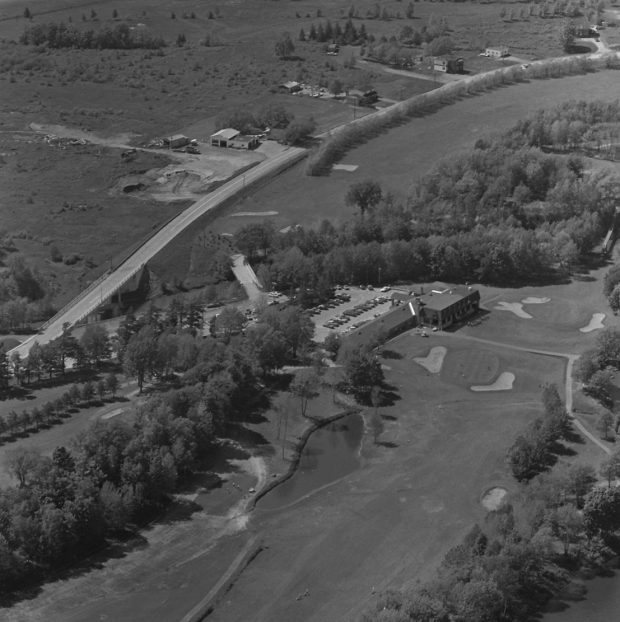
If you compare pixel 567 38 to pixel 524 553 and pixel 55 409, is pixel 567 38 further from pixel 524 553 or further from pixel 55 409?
pixel 524 553

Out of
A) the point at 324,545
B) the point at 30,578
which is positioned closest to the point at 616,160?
the point at 324,545

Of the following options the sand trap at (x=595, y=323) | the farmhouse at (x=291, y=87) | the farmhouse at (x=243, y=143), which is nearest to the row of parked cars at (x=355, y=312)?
the sand trap at (x=595, y=323)

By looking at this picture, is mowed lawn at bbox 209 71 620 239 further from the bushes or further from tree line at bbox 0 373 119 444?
tree line at bbox 0 373 119 444

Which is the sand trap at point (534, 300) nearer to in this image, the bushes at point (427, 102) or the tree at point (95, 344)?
the tree at point (95, 344)

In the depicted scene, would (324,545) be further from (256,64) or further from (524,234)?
(256,64)

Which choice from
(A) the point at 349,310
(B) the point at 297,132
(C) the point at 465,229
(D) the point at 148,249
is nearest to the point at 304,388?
(A) the point at 349,310

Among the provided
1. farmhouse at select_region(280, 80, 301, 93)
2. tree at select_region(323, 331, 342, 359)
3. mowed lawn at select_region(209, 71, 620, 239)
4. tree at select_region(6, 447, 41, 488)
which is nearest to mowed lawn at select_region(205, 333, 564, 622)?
tree at select_region(323, 331, 342, 359)
